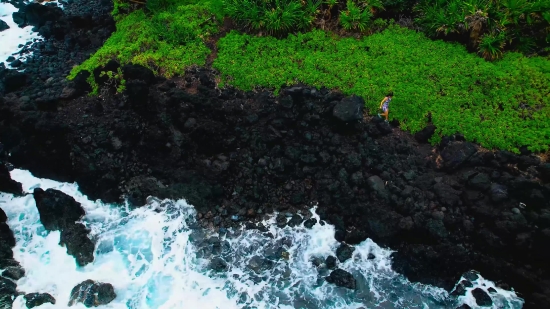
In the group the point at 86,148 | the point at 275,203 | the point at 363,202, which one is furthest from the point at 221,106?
the point at 363,202

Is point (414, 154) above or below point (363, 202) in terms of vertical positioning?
above

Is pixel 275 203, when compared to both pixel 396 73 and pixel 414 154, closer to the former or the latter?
pixel 414 154

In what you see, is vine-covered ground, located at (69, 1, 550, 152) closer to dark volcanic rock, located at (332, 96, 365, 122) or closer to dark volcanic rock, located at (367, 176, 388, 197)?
dark volcanic rock, located at (332, 96, 365, 122)

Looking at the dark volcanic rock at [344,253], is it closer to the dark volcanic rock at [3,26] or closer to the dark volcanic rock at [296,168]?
the dark volcanic rock at [296,168]

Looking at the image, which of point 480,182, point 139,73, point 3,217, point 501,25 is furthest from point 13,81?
point 501,25

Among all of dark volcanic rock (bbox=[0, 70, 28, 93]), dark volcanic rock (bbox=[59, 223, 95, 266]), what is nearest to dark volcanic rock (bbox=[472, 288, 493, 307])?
dark volcanic rock (bbox=[59, 223, 95, 266])

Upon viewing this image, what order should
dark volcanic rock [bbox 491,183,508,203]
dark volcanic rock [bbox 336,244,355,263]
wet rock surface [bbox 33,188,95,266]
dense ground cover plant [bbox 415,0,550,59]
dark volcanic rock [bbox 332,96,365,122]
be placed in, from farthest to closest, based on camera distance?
dense ground cover plant [bbox 415,0,550,59] < dark volcanic rock [bbox 332,96,365,122] < wet rock surface [bbox 33,188,95,266] < dark volcanic rock [bbox 336,244,355,263] < dark volcanic rock [bbox 491,183,508,203]
